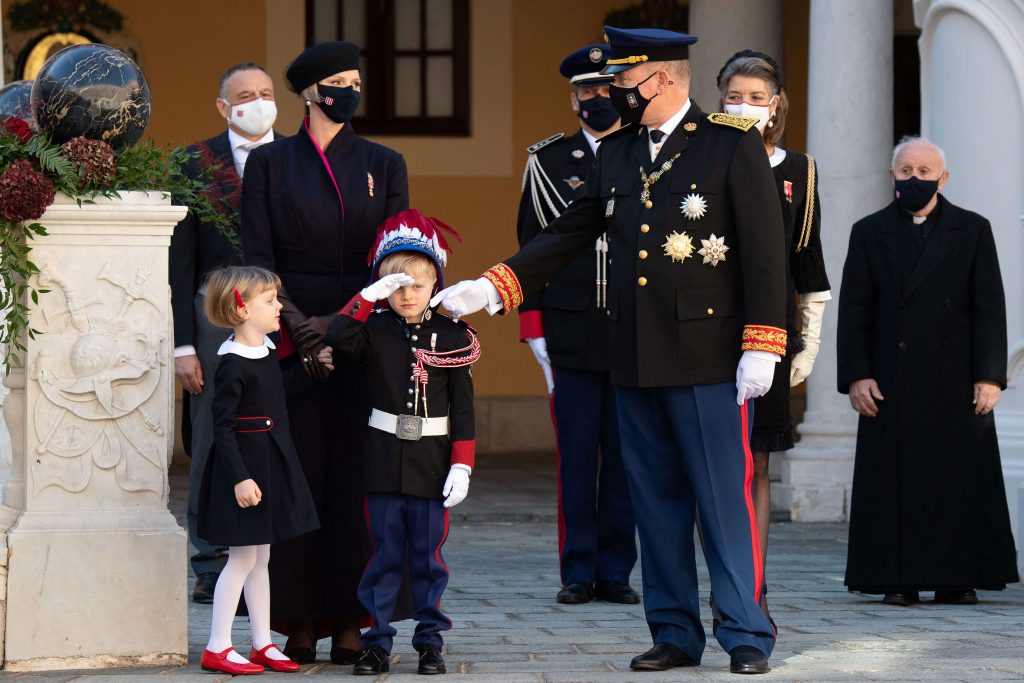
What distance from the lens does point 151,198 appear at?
18.3 feet

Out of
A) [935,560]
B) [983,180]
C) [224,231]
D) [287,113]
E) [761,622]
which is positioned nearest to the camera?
[761,622]

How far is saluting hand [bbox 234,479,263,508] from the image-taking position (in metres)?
5.27

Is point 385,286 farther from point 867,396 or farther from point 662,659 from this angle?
point 867,396

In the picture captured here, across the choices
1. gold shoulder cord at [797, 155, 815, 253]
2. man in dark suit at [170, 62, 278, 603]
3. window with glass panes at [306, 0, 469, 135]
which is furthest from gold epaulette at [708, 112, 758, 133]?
window with glass panes at [306, 0, 469, 135]

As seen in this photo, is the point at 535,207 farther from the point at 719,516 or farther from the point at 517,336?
the point at 517,336

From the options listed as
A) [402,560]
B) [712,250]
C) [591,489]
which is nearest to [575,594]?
[591,489]

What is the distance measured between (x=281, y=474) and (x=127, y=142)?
3.75ft

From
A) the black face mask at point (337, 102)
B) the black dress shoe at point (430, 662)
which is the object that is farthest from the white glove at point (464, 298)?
the black dress shoe at point (430, 662)

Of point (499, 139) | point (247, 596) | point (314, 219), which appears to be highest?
point (499, 139)

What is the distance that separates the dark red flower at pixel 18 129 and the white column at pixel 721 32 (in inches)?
250

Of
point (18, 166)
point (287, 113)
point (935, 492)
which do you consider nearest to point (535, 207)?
point (935, 492)

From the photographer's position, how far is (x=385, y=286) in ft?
17.7

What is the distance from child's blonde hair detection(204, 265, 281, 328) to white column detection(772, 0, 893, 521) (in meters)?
5.40

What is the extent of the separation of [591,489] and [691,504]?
6.21 feet
